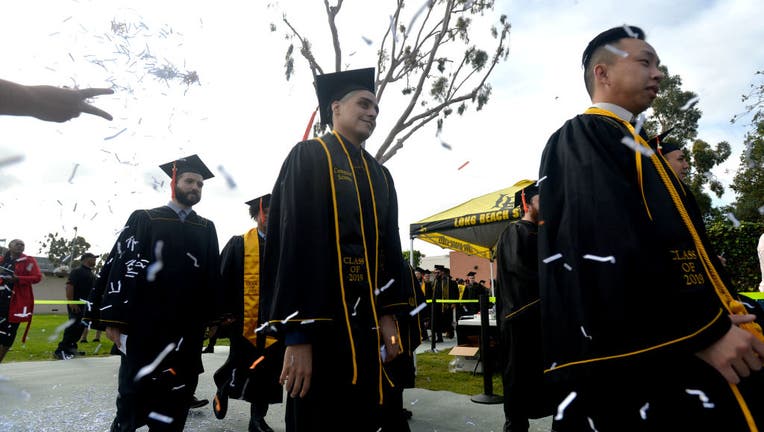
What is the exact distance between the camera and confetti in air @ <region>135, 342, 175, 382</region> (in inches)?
131

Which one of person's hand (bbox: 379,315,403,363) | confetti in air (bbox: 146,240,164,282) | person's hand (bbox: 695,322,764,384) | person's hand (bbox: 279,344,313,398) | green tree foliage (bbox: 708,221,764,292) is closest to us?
person's hand (bbox: 695,322,764,384)

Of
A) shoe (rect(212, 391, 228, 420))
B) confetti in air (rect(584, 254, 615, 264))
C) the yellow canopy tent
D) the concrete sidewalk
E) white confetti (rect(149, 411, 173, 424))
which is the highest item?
the yellow canopy tent

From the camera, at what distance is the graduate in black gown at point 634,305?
4.31ft

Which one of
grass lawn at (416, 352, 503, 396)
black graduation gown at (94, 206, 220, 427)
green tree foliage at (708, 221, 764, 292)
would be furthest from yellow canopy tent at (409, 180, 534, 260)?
green tree foliage at (708, 221, 764, 292)

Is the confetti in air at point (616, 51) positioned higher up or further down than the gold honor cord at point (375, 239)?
higher up

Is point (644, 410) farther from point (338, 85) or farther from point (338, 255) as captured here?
point (338, 85)

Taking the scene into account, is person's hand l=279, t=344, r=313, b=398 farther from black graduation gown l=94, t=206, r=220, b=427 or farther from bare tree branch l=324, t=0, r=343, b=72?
bare tree branch l=324, t=0, r=343, b=72

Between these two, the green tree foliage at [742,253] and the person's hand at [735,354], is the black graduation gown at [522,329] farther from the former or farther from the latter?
the green tree foliage at [742,253]

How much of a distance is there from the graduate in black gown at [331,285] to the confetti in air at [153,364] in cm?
202

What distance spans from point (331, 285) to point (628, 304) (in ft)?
3.35

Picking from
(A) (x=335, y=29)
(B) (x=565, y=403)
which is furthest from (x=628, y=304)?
(A) (x=335, y=29)

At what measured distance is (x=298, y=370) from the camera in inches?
67.4

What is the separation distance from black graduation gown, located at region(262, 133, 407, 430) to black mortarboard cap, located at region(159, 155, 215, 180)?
248cm

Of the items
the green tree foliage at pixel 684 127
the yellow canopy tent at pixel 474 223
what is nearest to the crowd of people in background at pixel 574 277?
the yellow canopy tent at pixel 474 223
